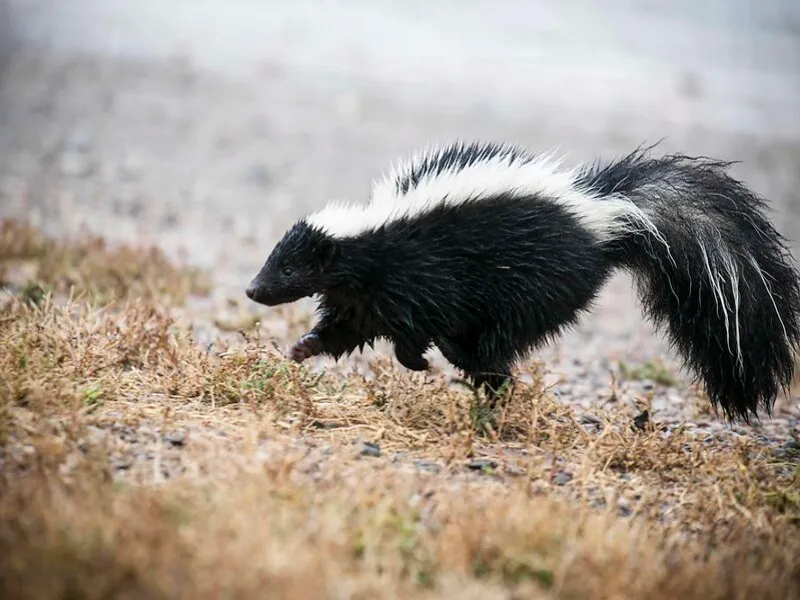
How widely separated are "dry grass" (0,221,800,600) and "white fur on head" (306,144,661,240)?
1.03 metres

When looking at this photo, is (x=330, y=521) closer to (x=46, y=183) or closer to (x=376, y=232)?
(x=376, y=232)

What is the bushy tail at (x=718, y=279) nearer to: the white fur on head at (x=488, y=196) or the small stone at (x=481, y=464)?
the white fur on head at (x=488, y=196)

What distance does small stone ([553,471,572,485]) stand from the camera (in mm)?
5461

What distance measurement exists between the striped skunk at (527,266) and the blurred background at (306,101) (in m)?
4.56

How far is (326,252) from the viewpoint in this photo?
6.42 m

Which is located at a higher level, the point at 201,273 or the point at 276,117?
the point at 276,117

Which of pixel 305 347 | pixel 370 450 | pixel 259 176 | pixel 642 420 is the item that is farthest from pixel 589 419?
pixel 259 176

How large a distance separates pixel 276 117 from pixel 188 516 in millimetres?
14903

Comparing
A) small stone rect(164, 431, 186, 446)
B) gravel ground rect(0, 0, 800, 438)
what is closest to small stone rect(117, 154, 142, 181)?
gravel ground rect(0, 0, 800, 438)

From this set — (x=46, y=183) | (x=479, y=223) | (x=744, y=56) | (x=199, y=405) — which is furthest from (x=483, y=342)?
(x=744, y=56)

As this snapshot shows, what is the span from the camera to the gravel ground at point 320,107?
43.5 feet

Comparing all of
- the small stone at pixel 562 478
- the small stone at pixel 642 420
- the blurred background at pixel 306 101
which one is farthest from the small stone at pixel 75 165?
the small stone at pixel 562 478

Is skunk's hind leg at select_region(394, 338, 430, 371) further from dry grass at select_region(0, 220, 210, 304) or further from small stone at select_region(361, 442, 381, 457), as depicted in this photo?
dry grass at select_region(0, 220, 210, 304)

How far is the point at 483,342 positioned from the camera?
646cm
